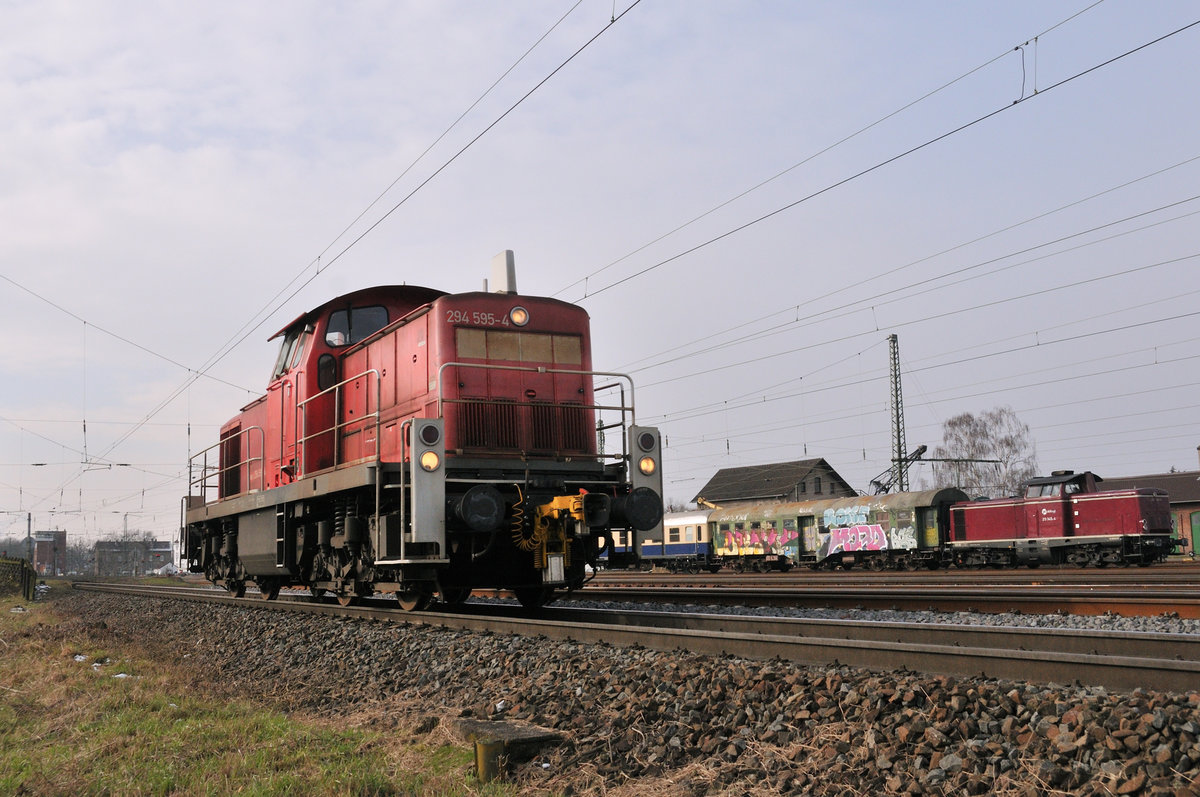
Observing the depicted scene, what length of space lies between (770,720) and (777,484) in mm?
49881

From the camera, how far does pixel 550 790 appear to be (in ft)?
13.8

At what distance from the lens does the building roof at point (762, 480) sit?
5278 centimetres

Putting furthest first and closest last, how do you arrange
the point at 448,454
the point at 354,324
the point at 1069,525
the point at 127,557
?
1. the point at 127,557
2. the point at 1069,525
3. the point at 354,324
4. the point at 448,454

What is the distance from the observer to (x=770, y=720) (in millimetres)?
4398

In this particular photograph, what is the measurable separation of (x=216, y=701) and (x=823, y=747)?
4.64 meters

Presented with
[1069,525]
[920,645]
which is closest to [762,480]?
[1069,525]

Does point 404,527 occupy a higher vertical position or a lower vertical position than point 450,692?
higher

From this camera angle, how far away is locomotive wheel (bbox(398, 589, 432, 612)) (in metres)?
9.97

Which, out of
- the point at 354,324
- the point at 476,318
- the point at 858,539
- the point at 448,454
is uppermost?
the point at 354,324

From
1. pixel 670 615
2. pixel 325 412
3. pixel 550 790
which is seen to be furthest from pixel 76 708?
Result: pixel 325 412

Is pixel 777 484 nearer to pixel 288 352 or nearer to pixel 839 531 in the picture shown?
pixel 839 531

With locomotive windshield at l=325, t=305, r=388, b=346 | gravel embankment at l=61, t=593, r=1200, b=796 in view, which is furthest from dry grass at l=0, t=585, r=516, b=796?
locomotive windshield at l=325, t=305, r=388, b=346

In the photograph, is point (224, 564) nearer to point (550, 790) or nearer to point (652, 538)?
point (652, 538)

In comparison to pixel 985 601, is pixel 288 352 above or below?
above
